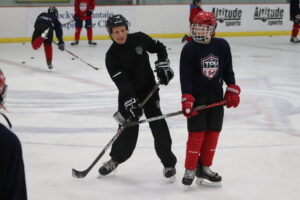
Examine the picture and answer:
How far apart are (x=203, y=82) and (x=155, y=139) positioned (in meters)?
0.48

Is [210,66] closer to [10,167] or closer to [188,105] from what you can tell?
[188,105]

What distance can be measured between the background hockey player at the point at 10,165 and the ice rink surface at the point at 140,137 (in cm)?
154

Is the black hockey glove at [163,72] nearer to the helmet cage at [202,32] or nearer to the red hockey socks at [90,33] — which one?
the helmet cage at [202,32]

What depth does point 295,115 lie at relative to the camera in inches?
188

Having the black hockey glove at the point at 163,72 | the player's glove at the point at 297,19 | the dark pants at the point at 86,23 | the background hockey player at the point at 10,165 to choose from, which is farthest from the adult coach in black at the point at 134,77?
the player's glove at the point at 297,19

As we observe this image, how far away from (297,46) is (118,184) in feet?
28.1

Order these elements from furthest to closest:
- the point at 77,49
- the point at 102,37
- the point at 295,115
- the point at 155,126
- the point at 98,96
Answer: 1. the point at 102,37
2. the point at 77,49
3. the point at 98,96
4. the point at 295,115
5. the point at 155,126

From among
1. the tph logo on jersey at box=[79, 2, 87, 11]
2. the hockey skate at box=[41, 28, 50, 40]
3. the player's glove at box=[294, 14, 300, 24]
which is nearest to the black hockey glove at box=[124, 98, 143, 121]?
the hockey skate at box=[41, 28, 50, 40]

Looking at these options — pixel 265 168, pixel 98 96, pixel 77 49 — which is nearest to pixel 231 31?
pixel 77 49

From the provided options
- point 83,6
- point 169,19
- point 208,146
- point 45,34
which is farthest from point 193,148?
point 169,19

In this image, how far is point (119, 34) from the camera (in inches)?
112

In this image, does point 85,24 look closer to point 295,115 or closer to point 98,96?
point 98,96

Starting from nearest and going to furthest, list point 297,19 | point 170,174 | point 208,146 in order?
point 208,146, point 170,174, point 297,19

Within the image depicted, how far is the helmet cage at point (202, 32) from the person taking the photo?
2682mm
